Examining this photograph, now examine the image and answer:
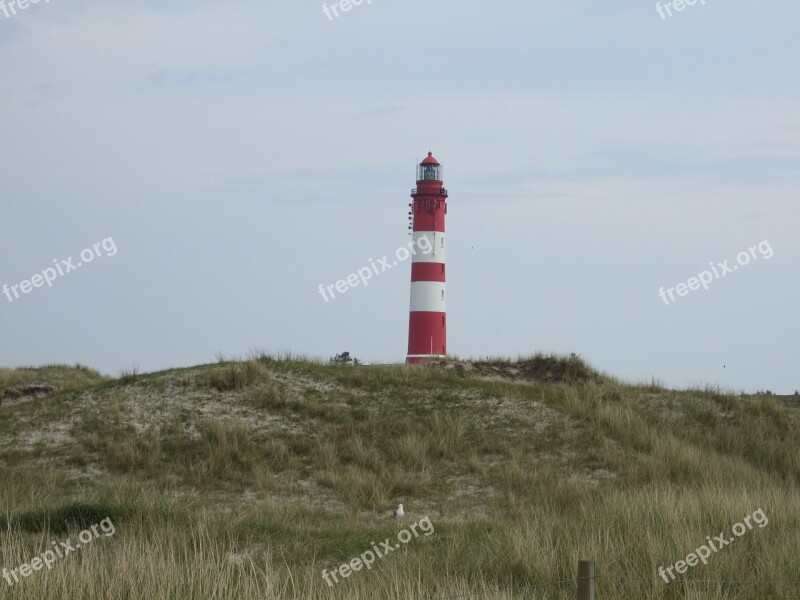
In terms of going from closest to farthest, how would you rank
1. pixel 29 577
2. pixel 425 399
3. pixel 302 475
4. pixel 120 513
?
pixel 29 577 → pixel 120 513 → pixel 302 475 → pixel 425 399

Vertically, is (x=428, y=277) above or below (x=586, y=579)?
above

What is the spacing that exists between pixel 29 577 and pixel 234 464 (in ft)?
29.2

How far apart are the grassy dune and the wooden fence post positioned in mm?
1557

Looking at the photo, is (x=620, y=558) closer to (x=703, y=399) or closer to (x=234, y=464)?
(x=234, y=464)

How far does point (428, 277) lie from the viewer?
114ft

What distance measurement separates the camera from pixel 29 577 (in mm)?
8281

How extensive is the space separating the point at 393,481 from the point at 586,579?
9966mm

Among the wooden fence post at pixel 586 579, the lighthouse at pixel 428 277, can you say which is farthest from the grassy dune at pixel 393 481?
the lighthouse at pixel 428 277

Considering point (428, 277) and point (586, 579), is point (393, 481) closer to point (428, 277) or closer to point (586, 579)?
point (586, 579)

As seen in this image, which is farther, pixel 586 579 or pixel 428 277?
pixel 428 277

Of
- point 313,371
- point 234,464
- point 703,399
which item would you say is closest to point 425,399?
point 313,371

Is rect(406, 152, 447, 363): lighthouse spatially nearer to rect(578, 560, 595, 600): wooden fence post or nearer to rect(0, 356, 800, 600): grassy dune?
rect(0, 356, 800, 600): grassy dune

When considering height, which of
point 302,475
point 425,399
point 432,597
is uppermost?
point 425,399

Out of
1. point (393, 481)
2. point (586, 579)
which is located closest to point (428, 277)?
point (393, 481)
